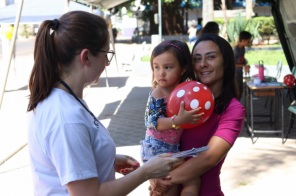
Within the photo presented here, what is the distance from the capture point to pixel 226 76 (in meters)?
2.36

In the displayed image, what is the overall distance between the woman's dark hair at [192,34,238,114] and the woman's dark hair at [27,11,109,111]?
0.69m

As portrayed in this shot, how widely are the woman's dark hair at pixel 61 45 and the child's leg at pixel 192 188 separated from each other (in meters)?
0.80

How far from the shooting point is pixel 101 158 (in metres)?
1.79

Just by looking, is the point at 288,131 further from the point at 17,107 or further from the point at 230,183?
the point at 17,107

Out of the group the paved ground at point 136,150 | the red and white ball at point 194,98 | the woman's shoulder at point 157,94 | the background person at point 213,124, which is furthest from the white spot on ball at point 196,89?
the paved ground at point 136,150

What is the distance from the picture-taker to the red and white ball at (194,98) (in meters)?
2.19

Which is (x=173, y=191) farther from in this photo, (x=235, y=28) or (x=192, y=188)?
(x=235, y=28)

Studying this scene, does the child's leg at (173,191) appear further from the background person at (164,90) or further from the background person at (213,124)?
the background person at (164,90)

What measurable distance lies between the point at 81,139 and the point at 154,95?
96cm

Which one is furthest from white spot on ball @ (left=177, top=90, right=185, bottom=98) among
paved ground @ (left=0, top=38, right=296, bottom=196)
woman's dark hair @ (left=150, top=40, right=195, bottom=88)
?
paved ground @ (left=0, top=38, right=296, bottom=196)

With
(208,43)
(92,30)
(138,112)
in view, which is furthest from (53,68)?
(138,112)

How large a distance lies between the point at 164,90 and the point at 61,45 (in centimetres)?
91

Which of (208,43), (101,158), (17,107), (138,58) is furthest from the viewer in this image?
(138,58)

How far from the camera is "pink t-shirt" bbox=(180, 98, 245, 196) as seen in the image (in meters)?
2.22
